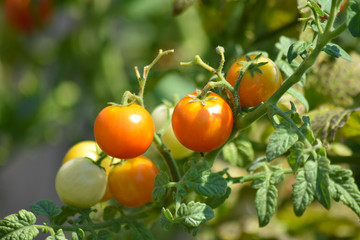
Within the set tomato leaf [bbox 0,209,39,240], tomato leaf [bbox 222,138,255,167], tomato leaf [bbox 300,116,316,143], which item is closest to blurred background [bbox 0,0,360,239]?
tomato leaf [bbox 222,138,255,167]

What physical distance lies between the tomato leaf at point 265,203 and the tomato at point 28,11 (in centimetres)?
121

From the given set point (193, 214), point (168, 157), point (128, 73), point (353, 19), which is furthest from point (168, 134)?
point (128, 73)

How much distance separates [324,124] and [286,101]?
0.06m

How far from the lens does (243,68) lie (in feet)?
1.58

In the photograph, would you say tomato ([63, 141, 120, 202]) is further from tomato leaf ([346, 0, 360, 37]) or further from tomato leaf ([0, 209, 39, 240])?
Result: tomato leaf ([346, 0, 360, 37])

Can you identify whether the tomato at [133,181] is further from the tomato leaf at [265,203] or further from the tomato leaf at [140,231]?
the tomato leaf at [265,203]

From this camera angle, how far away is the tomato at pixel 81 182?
527 mm

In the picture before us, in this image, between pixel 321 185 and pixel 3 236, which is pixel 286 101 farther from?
pixel 3 236

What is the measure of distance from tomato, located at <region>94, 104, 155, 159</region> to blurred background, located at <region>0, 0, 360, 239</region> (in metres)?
0.20

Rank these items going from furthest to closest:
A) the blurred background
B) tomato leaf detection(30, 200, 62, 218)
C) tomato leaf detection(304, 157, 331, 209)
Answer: the blurred background < tomato leaf detection(30, 200, 62, 218) < tomato leaf detection(304, 157, 331, 209)

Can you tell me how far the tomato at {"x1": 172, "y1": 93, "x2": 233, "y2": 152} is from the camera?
46cm

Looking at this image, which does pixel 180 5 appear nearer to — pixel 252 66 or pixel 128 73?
pixel 252 66

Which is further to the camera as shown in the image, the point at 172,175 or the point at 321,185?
the point at 172,175

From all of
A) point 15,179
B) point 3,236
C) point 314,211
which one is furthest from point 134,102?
point 15,179
